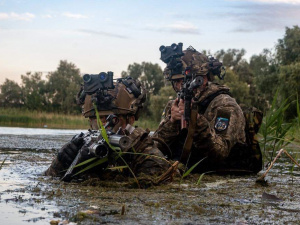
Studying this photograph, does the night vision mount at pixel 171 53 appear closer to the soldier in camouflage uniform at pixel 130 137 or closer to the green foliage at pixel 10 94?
the soldier in camouflage uniform at pixel 130 137

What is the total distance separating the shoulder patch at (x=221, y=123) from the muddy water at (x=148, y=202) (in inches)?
24.7

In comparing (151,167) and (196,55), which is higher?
(196,55)

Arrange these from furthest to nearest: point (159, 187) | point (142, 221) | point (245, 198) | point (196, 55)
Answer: point (196, 55), point (159, 187), point (245, 198), point (142, 221)

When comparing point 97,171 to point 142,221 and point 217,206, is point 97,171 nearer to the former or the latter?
point 217,206

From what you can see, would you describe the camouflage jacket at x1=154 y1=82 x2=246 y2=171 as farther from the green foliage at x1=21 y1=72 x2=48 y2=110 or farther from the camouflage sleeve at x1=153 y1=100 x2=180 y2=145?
the green foliage at x1=21 y1=72 x2=48 y2=110

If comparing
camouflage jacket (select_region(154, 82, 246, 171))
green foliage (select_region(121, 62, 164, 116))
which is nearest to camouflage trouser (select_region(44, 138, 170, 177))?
camouflage jacket (select_region(154, 82, 246, 171))

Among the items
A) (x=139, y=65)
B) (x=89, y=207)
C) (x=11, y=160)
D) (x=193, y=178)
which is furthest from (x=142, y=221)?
(x=139, y=65)

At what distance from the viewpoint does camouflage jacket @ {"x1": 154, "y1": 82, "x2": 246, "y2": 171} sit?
5836mm

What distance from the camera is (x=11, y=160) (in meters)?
8.03

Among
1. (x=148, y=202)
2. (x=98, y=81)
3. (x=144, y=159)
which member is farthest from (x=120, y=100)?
(x=148, y=202)

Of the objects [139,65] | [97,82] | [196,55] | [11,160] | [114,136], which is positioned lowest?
[11,160]

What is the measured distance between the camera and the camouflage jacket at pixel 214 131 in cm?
584

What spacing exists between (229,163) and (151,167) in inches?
57.5

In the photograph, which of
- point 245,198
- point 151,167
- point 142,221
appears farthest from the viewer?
point 151,167
